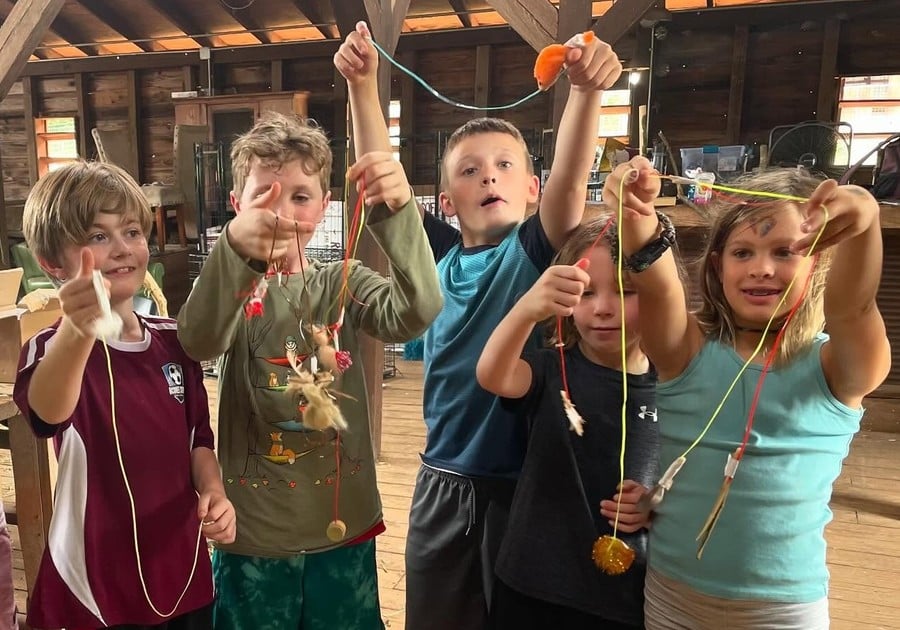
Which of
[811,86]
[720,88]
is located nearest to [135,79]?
[720,88]

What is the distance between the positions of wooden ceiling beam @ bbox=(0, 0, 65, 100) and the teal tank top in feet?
11.4

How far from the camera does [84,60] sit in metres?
7.55

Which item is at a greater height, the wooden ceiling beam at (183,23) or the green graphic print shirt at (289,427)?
the wooden ceiling beam at (183,23)

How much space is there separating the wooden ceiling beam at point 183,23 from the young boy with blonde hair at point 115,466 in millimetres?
6548

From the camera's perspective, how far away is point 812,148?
12.3 ft

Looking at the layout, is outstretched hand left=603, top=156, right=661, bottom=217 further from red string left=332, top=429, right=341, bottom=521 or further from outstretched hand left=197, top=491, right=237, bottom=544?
outstretched hand left=197, top=491, right=237, bottom=544

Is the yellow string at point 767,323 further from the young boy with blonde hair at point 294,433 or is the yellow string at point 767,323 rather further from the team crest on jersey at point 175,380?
the team crest on jersey at point 175,380

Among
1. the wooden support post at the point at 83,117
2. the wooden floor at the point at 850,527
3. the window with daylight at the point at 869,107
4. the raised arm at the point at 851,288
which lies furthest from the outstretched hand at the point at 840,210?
the wooden support post at the point at 83,117

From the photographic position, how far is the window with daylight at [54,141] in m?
7.80

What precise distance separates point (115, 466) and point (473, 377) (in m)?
0.57

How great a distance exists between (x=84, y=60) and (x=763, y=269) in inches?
335

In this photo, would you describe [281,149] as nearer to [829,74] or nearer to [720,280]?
[720,280]

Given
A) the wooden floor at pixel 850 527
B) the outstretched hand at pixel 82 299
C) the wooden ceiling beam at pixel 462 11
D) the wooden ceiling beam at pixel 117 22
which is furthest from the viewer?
the wooden ceiling beam at pixel 117 22

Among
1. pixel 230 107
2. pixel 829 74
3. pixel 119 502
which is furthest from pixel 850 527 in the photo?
pixel 230 107
